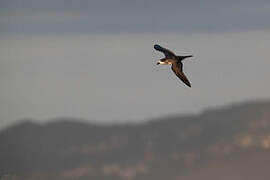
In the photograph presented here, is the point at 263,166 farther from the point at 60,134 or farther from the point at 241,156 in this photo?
the point at 60,134

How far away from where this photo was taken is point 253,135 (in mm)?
50281

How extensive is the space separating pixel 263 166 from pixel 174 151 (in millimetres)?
3407

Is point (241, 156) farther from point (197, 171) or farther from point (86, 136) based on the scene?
point (86, 136)

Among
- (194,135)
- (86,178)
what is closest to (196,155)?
(194,135)

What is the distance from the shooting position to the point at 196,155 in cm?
5097

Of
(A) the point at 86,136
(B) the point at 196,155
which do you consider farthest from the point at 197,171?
(A) the point at 86,136

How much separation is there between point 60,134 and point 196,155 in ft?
16.4

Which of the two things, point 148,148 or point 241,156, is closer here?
point 241,156

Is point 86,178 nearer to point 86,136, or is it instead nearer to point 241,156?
point 86,136

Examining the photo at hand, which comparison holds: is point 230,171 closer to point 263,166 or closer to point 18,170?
point 263,166

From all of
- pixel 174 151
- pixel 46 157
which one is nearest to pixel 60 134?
pixel 46 157

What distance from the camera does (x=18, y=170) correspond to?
171 feet

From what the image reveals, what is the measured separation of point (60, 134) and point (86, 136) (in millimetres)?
1381

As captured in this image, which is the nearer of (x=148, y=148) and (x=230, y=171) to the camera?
(x=230, y=171)
